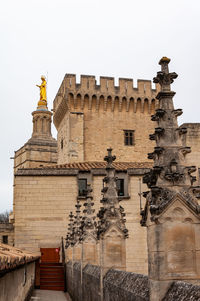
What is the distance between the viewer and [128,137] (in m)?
36.2

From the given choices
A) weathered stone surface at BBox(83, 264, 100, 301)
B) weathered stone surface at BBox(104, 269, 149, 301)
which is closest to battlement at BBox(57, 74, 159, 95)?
weathered stone surface at BBox(83, 264, 100, 301)

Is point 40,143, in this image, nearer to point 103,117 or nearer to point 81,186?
point 103,117

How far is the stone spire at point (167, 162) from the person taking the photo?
231 inches

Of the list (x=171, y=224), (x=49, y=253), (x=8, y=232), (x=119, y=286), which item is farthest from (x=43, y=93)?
(x=171, y=224)

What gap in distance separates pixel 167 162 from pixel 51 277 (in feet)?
63.2

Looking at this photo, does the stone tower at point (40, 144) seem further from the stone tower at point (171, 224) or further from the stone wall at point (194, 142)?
the stone tower at point (171, 224)

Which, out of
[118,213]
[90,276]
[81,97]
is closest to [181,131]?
[118,213]

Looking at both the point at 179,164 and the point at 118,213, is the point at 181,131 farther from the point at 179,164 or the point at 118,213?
the point at 118,213

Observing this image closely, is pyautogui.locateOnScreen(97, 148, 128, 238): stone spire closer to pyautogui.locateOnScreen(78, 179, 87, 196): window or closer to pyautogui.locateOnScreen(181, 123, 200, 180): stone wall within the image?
pyautogui.locateOnScreen(78, 179, 87, 196): window

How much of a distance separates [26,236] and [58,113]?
46.8 feet

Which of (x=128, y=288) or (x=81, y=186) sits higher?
(x=81, y=186)

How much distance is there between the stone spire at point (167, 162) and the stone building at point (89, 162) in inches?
521

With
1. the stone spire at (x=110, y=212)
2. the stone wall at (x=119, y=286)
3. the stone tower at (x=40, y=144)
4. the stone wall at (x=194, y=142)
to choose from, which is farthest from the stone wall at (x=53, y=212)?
the stone tower at (x=40, y=144)

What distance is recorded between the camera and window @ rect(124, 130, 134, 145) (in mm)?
36062
